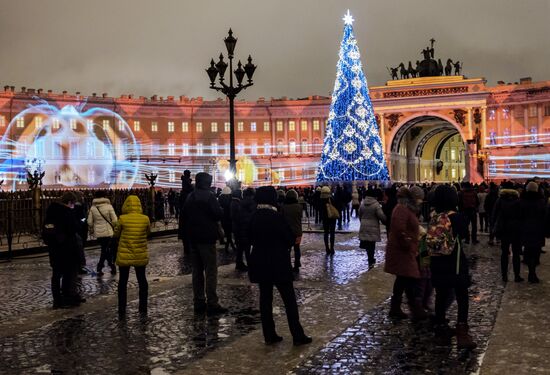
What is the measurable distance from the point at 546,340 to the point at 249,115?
7925cm

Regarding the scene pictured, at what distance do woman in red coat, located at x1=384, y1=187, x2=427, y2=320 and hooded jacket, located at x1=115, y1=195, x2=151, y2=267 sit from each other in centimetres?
331

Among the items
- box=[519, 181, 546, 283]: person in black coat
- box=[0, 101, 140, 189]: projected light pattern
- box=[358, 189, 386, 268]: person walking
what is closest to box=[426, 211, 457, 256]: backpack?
box=[519, 181, 546, 283]: person in black coat

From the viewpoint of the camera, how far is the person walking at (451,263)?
6809 millimetres

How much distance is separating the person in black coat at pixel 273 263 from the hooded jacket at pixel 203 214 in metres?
1.83

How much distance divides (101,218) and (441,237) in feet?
26.8

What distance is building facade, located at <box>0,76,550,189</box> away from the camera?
226ft

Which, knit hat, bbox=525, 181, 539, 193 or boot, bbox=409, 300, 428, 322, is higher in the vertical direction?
knit hat, bbox=525, 181, 539, 193

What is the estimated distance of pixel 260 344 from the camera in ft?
23.1

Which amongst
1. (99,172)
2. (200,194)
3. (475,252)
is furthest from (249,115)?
(200,194)

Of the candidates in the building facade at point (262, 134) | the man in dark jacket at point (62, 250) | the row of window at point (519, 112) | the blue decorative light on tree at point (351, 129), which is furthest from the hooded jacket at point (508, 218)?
the row of window at point (519, 112)

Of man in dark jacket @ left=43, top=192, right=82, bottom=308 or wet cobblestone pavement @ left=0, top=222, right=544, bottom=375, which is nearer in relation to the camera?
wet cobblestone pavement @ left=0, top=222, right=544, bottom=375

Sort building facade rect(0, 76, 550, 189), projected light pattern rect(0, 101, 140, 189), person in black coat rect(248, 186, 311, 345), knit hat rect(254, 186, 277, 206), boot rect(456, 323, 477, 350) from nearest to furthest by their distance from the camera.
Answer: boot rect(456, 323, 477, 350), person in black coat rect(248, 186, 311, 345), knit hat rect(254, 186, 277, 206), building facade rect(0, 76, 550, 189), projected light pattern rect(0, 101, 140, 189)

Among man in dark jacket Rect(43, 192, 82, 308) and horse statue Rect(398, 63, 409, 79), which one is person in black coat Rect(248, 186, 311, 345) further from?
horse statue Rect(398, 63, 409, 79)

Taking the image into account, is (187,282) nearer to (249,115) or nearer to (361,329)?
(361,329)
